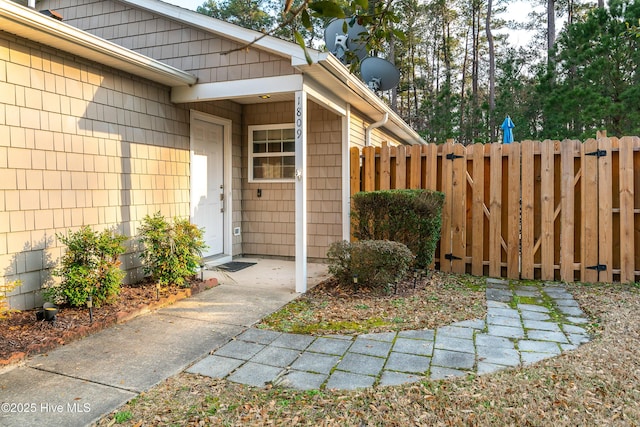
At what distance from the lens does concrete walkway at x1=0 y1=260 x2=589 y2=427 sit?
2.55 meters

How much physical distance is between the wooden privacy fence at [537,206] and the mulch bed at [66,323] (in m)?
3.85

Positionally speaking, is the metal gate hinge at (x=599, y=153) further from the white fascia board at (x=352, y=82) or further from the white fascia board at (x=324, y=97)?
the white fascia board at (x=324, y=97)

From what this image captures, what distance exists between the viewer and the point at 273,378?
279 centimetres

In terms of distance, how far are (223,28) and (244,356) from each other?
13.6 ft

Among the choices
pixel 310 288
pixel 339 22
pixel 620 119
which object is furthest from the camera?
pixel 620 119

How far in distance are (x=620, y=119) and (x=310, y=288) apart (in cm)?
875

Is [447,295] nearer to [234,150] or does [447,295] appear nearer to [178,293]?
[178,293]

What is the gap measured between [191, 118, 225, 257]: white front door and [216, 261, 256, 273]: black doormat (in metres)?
0.33

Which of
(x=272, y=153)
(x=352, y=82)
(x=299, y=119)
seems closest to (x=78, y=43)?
(x=299, y=119)

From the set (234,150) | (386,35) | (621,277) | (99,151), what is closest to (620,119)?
(621,277)

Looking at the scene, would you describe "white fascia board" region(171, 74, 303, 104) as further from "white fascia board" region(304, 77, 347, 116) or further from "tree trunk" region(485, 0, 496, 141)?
"tree trunk" region(485, 0, 496, 141)

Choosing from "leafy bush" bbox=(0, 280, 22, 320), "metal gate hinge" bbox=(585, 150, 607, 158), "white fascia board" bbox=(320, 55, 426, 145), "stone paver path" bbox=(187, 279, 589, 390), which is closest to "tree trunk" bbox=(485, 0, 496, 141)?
"white fascia board" bbox=(320, 55, 426, 145)

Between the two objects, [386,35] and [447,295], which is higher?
[386,35]

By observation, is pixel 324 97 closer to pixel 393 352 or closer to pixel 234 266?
pixel 234 266
